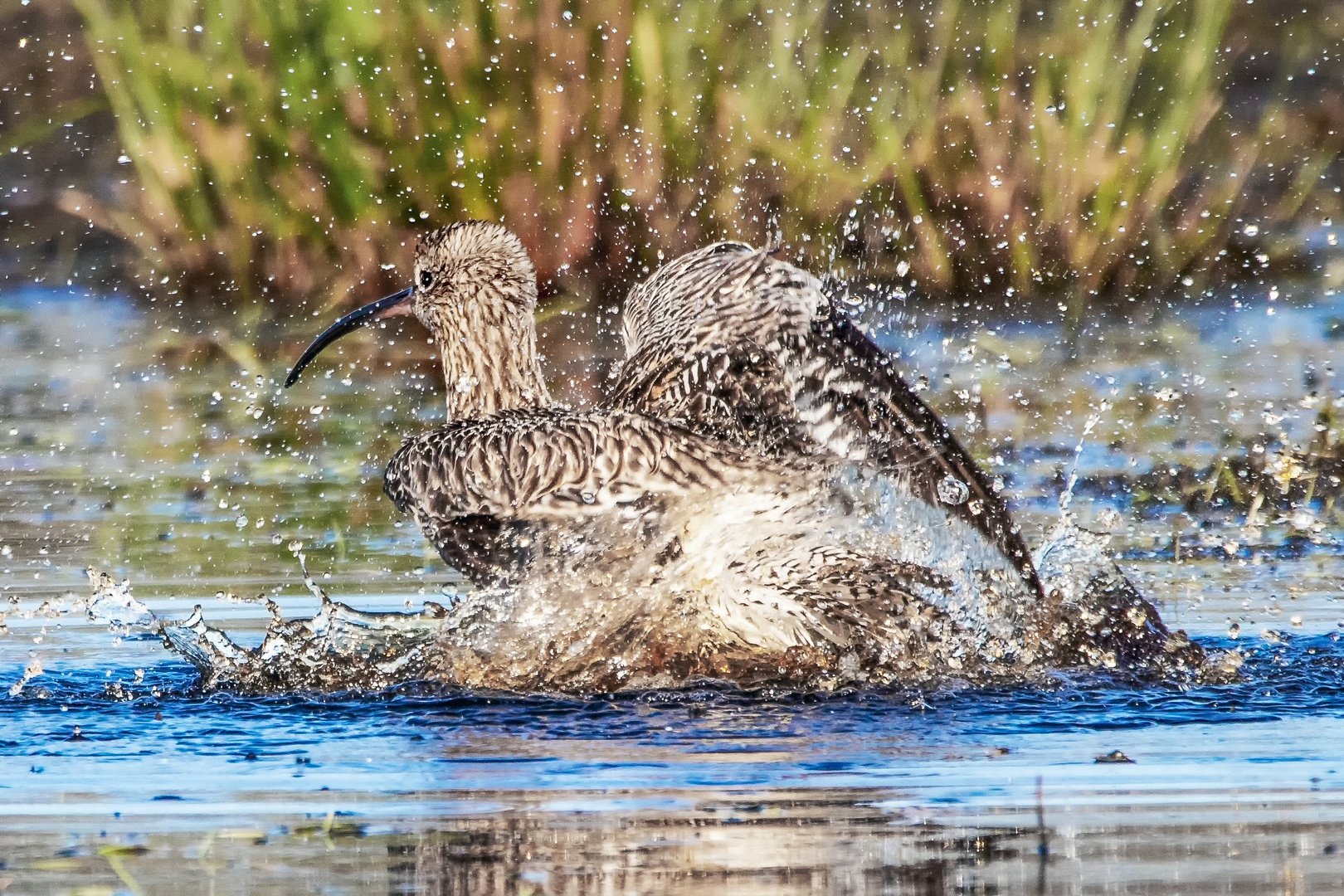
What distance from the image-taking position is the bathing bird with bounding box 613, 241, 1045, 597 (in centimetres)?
587

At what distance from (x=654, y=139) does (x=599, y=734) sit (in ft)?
18.8

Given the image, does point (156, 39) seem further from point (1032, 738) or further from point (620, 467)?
point (1032, 738)

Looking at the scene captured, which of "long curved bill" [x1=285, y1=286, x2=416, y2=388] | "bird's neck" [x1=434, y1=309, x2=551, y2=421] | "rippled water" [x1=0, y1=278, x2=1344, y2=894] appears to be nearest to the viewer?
"rippled water" [x1=0, y1=278, x2=1344, y2=894]

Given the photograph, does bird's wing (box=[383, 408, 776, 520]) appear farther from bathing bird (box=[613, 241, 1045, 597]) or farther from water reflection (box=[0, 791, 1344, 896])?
water reflection (box=[0, 791, 1344, 896])

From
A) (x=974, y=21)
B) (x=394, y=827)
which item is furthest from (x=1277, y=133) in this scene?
(x=394, y=827)

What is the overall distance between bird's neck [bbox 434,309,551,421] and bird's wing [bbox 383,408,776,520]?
1034 mm

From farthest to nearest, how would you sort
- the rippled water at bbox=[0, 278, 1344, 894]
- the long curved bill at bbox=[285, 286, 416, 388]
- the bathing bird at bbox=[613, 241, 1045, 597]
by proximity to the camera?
the long curved bill at bbox=[285, 286, 416, 388], the bathing bird at bbox=[613, 241, 1045, 597], the rippled water at bbox=[0, 278, 1344, 894]

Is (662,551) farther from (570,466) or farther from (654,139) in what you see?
(654,139)

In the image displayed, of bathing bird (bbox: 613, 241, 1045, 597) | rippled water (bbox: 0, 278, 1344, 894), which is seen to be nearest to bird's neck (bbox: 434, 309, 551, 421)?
rippled water (bbox: 0, 278, 1344, 894)

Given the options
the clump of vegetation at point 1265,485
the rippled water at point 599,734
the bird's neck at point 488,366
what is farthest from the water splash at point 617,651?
the clump of vegetation at point 1265,485

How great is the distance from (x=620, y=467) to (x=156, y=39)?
5.89 m

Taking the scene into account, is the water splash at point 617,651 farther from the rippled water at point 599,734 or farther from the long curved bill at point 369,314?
the long curved bill at point 369,314

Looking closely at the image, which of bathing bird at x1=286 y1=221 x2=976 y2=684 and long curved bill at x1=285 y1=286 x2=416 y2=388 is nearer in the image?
bathing bird at x1=286 y1=221 x2=976 y2=684

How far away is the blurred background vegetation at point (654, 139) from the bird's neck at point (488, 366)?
3.13m
